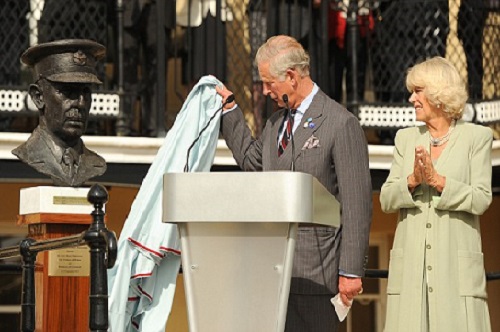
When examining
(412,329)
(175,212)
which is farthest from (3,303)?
(175,212)

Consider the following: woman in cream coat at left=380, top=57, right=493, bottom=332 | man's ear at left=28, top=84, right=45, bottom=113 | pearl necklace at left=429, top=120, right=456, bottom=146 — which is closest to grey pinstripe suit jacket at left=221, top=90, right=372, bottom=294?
woman in cream coat at left=380, top=57, right=493, bottom=332

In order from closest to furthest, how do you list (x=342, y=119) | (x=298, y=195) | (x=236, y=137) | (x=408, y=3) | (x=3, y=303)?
(x=298, y=195), (x=342, y=119), (x=236, y=137), (x=408, y=3), (x=3, y=303)

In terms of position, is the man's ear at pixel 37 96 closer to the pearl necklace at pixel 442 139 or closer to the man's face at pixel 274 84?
the man's face at pixel 274 84

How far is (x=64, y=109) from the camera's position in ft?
26.8

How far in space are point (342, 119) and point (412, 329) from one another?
1039 mm

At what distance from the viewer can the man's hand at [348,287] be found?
673cm

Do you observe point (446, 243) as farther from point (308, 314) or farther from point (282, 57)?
point (282, 57)

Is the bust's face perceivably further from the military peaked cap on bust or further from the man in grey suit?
the man in grey suit

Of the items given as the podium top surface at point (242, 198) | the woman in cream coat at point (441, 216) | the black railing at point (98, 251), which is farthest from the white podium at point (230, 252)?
the woman in cream coat at point (441, 216)

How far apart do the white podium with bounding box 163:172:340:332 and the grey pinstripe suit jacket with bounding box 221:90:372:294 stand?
2.12 feet

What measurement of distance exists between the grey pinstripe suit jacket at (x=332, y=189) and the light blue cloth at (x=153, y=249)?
0.83 m

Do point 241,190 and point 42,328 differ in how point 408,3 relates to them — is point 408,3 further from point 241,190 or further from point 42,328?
point 241,190

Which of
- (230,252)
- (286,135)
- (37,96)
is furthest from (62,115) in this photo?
(230,252)

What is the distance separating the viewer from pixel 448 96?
7.20 m
